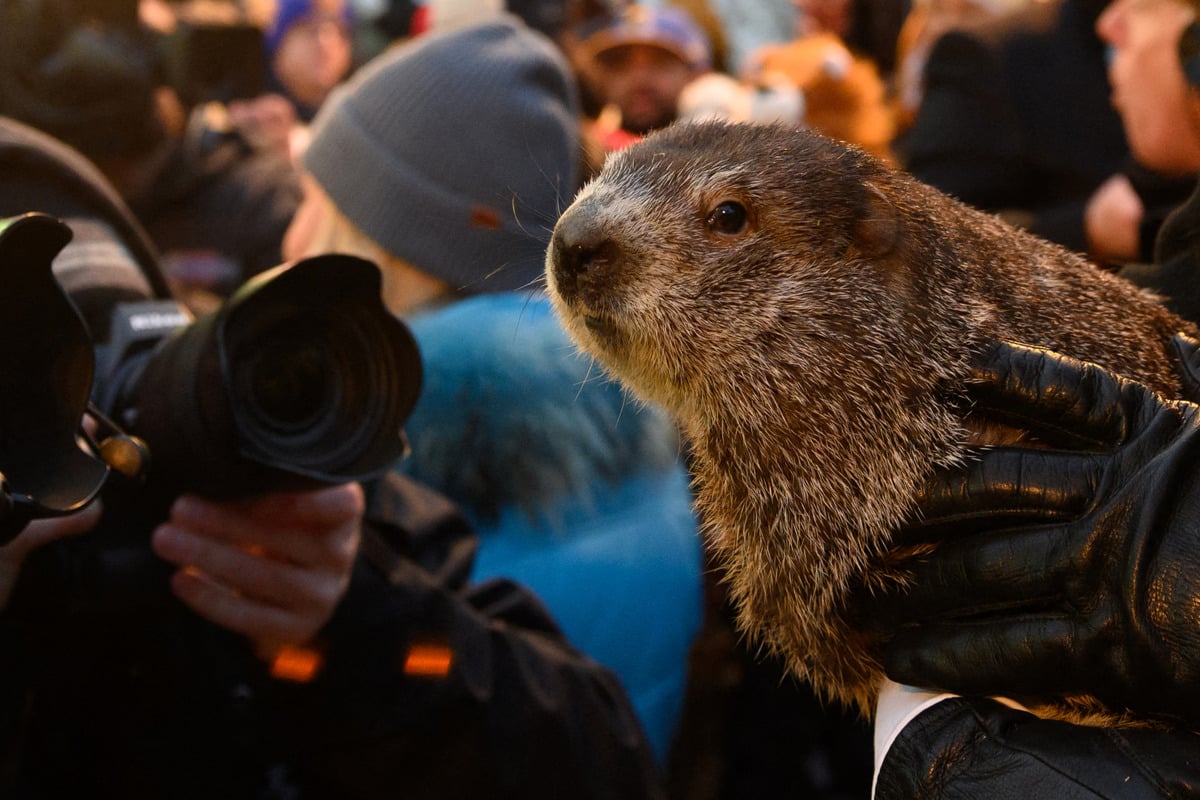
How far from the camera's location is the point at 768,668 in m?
3.26

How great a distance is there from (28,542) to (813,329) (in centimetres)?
97

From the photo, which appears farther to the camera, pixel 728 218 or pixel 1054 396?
pixel 728 218

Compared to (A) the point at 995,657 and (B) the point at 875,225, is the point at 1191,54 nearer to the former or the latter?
(B) the point at 875,225

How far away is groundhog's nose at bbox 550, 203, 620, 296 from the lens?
52.3 inches

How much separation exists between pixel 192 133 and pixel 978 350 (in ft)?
9.58

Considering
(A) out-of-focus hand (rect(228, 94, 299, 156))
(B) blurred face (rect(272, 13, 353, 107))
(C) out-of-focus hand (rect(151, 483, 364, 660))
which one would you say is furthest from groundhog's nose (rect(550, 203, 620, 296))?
(B) blurred face (rect(272, 13, 353, 107))

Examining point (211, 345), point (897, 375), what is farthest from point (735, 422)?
point (211, 345)

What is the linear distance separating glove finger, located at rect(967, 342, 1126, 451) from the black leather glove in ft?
0.95

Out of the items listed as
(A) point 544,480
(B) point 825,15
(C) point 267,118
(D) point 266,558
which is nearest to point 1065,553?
(D) point 266,558

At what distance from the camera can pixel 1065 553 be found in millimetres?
1025

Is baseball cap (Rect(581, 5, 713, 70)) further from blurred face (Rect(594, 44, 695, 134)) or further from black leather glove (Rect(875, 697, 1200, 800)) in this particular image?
black leather glove (Rect(875, 697, 1200, 800))

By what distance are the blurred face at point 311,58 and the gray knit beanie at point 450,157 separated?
2.79 meters

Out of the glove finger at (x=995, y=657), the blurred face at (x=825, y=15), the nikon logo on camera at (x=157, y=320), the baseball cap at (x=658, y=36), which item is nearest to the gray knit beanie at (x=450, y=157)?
the nikon logo on camera at (x=157, y=320)

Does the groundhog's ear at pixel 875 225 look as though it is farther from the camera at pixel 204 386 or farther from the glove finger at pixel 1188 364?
the camera at pixel 204 386
